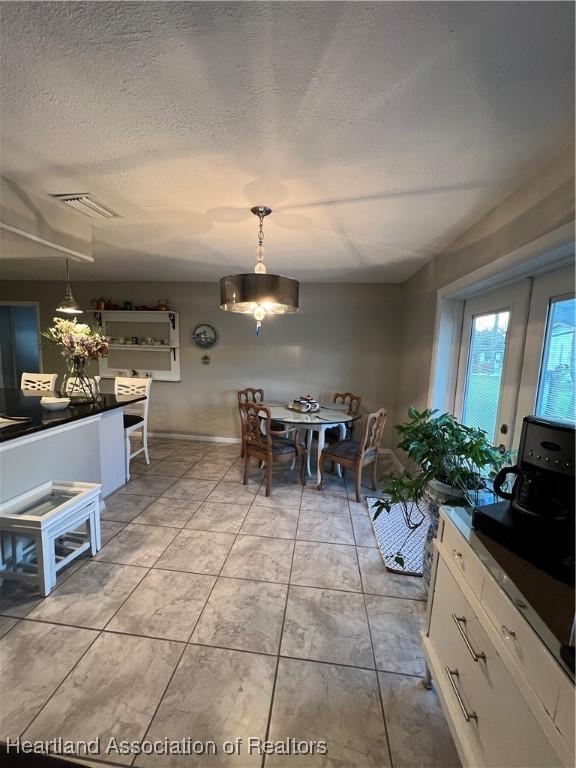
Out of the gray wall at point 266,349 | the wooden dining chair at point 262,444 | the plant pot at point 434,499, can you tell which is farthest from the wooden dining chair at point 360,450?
the gray wall at point 266,349

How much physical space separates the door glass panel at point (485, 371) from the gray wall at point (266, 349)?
1.89m

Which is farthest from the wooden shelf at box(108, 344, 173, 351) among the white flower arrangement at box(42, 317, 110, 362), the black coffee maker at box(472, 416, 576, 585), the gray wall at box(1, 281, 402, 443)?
the black coffee maker at box(472, 416, 576, 585)

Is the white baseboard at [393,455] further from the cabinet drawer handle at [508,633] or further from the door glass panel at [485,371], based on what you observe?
the cabinet drawer handle at [508,633]

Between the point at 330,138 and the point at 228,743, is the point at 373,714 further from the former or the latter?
the point at 330,138

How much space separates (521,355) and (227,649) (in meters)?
2.19

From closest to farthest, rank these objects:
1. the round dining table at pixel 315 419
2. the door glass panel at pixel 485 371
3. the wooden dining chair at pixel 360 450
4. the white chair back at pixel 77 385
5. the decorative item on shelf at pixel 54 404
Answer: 1. the door glass panel at pixel 485 371
2. the decorative item on shelf at pixel 54 404
3. the white chair back at pixel 77 385
4. the wooden dining chair at pixel 360 450
5. the round dining table at pixel 315 419

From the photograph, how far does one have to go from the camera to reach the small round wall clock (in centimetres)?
448

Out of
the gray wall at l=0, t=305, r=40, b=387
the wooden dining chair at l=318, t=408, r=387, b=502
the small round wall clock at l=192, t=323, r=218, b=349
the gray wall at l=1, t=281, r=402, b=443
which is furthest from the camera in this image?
the gray wall at l=0, t=305, r=40, b=387

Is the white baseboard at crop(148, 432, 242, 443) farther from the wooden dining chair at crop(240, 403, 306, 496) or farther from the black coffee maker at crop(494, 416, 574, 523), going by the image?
the black coffee maker at crop(494, 416, 574, 523)

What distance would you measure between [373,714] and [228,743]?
0.58 meters

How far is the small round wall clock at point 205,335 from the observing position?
448cm

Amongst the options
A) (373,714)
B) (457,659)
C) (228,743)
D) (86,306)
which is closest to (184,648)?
(228,743)

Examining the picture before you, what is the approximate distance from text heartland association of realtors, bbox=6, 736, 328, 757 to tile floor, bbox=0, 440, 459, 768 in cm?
1

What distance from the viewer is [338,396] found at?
4.22m
